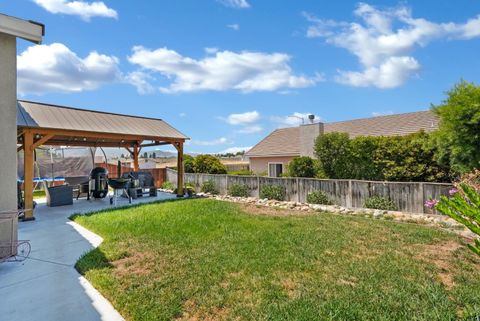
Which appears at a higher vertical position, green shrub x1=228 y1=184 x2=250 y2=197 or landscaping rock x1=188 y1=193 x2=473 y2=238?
green shrub x1=228 y1=184 x2=250 y2=197

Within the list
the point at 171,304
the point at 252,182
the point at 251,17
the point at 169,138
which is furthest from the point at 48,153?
the point at 171,304

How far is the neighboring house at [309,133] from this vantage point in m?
16.6

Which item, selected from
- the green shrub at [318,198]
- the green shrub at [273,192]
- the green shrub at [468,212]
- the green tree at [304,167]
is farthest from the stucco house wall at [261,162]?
the green shrub at [468,212]

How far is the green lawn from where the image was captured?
3.26 meters

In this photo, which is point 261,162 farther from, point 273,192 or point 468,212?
point 468,212

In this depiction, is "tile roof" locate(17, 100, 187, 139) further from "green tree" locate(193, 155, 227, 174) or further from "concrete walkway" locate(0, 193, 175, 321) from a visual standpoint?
"concrete walkway" locate(0, 193, 175, 321)

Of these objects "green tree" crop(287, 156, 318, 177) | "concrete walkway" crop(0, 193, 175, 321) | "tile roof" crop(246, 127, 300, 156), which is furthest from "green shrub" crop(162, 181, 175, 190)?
"concrete walkway" crop(0, 193, 175, 321)

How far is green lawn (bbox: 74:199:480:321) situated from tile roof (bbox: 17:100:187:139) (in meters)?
4.62

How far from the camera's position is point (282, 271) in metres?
4.38

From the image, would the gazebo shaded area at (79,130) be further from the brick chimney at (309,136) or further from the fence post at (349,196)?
the brick chimney at (309,136)

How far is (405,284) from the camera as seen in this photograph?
3.88 meters

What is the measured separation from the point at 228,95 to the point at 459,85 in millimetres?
12846

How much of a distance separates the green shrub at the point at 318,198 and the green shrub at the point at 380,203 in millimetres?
1439

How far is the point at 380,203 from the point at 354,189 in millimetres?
1003
